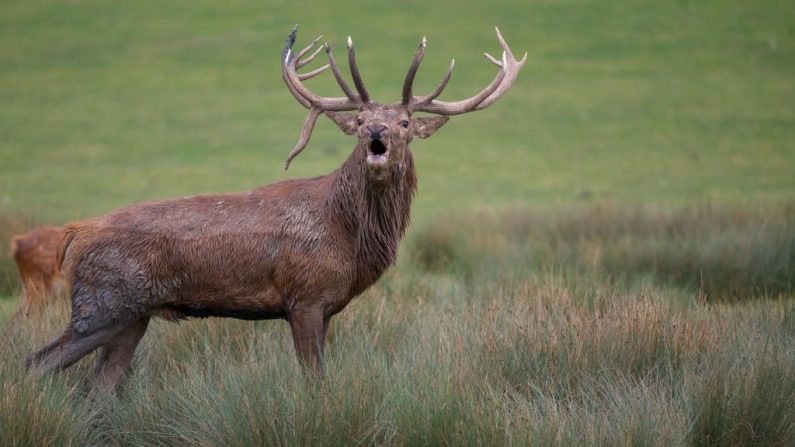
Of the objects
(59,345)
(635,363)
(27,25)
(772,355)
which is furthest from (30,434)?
(27,25)

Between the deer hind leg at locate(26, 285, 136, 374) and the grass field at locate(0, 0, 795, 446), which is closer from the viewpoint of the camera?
the grass field at locate(0, 0, 795, 446)

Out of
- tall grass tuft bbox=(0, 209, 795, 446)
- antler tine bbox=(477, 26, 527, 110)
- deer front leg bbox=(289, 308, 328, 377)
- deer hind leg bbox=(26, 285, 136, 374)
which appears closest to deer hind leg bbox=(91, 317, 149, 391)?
tall grass tuft bbox=(0, 209, 795, 446)

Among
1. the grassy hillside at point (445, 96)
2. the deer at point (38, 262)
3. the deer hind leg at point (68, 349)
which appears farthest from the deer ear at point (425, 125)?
the grassy hillside at point (445, 96)

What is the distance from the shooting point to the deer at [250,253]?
8211 mm

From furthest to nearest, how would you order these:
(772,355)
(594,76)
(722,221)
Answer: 1. (594,76)
2. (722,221)
3. (772,355)

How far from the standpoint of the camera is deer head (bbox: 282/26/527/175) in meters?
Result: 8.24

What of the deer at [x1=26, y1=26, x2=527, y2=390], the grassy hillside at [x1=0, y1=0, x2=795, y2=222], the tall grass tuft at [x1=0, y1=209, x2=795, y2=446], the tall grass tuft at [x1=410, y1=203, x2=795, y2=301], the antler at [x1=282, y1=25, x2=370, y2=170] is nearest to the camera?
the tall grass tuft at [x1=0, y1=209, x2=795, y2=446]

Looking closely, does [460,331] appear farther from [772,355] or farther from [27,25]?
[27,25]

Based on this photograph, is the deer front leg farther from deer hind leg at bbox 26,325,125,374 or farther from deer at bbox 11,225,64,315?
deer at bbox 11,225,64,315

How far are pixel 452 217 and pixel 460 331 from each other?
313 inches

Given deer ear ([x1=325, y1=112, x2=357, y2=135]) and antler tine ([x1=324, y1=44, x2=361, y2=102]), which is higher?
antler tine ([x1=324, y1=44, x2=361, y2=102])

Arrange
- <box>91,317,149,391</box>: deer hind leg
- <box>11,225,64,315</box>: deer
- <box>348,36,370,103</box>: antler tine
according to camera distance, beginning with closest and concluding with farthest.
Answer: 1. <box>348,36,370,103</box>: antler tine
2. <box>91,317,149,391</box>: deer hind leg
3. <box>11,225,64,315</box>: deer

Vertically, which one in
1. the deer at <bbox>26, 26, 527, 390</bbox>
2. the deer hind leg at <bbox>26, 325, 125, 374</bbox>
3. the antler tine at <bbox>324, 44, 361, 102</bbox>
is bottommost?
the deer hind leg at <bbox>26, 325, 125, 374</bbox>

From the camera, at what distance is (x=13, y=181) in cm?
2412
